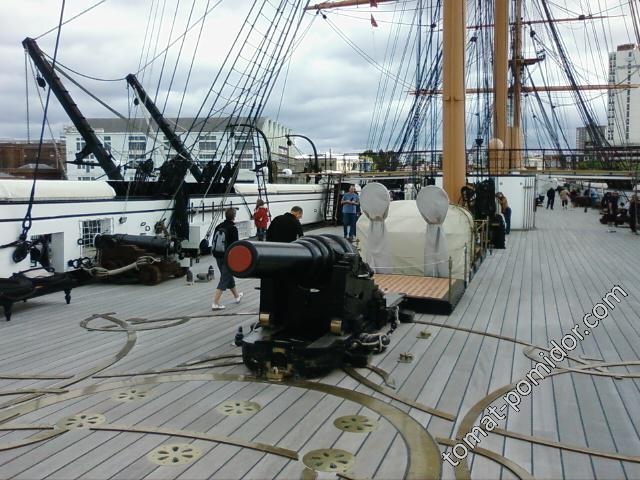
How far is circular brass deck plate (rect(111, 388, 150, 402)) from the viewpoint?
4121mm

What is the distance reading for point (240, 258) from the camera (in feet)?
12.9

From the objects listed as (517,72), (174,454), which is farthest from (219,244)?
(517,72)

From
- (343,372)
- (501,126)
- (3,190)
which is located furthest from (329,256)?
(501,126)

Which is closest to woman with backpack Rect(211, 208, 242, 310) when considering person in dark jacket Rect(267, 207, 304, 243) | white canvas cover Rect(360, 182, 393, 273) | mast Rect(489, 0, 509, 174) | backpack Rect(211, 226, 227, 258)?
backpack Rect(211, 226, 227, 258)

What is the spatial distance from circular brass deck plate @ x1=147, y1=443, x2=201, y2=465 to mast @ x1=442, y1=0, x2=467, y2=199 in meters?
8.91

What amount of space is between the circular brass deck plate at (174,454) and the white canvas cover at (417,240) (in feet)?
19.5

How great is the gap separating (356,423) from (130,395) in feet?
5.55

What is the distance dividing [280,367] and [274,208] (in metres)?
13.3

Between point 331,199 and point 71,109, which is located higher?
point 71,109

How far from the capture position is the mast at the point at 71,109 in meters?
11.1

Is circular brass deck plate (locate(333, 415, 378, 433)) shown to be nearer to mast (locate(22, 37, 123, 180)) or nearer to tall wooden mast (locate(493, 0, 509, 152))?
mast (locate(22, 37, 123, 180))

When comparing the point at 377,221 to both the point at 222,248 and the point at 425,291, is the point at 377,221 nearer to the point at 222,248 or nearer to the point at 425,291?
the point at 425,291

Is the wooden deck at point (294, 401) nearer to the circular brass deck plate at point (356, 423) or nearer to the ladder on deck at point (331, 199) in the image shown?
the circular brass deck plate at point (356, 423)

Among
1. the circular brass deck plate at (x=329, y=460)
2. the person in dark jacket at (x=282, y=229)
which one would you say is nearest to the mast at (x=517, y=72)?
the person in dark jacket at (x=282, y=229)
